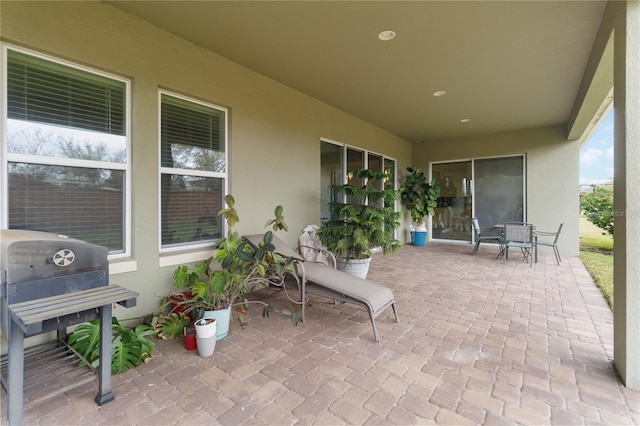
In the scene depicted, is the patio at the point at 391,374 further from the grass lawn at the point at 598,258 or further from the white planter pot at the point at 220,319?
the grass lawn at the point at 598,258

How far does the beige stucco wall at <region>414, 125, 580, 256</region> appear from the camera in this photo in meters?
6.75

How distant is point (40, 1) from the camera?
2338 mm

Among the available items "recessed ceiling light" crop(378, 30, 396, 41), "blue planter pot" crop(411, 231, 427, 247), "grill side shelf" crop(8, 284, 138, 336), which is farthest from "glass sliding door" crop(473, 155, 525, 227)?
"grill side shelf" crop(8, 284, 138, 336)

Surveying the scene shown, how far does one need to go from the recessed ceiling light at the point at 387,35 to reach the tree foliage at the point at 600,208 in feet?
28.8

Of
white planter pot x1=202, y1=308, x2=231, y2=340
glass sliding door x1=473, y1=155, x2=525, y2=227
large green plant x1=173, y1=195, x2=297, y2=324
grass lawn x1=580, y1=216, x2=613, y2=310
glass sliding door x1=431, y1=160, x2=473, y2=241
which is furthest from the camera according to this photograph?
glass sliding door x1=431, y1=160, x2=473, y2=241

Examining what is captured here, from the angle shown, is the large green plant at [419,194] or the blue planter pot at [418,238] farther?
the blue planter pot at [418,238]

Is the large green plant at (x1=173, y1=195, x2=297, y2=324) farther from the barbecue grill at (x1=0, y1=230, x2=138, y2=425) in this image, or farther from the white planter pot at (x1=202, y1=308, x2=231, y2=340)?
the barbecue grill at (x1=0, y1=230, x2=138, y2=425)

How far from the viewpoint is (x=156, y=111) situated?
10.1 ft

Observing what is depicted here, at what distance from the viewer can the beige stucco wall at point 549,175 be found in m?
6.75

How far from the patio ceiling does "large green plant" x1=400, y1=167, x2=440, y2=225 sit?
2.87 meters

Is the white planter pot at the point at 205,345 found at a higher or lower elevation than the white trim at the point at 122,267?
lower

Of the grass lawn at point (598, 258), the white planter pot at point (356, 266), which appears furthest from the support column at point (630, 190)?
the white planter pot at point (356, 266)

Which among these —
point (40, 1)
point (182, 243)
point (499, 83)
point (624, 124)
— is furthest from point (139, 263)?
point (499, 83)

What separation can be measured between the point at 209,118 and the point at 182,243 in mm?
1601
